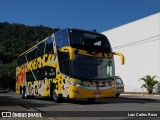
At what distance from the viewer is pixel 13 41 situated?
83.8 meters

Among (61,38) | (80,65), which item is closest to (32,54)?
(61,38)

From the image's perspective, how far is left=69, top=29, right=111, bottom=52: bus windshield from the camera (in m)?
20.5

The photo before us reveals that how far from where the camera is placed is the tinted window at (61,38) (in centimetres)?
2066

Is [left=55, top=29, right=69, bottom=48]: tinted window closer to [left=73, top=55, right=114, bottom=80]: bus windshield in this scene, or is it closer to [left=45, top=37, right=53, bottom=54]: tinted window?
[left=45, top=37, right=53, bottom=54]: tinted window

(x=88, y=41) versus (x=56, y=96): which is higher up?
(x=88, y=41)

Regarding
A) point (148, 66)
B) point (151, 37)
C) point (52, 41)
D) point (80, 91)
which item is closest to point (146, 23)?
point (151, 37)

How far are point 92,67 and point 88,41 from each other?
4.98 ft

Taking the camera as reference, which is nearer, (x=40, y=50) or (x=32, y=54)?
(x=40, y=50)

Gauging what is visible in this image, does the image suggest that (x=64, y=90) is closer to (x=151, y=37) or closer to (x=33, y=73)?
(x=33, y=73)

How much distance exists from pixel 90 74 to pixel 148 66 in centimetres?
2240

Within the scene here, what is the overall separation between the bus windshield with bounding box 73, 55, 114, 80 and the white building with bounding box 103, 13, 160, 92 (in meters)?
19.8

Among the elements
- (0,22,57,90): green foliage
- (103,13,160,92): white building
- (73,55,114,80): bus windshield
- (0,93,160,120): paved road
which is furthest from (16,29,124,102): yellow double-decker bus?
(0,22,57,90): green foliage

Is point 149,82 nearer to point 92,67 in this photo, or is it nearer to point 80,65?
point 92,67

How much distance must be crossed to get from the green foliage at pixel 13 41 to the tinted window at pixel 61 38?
5669cm
